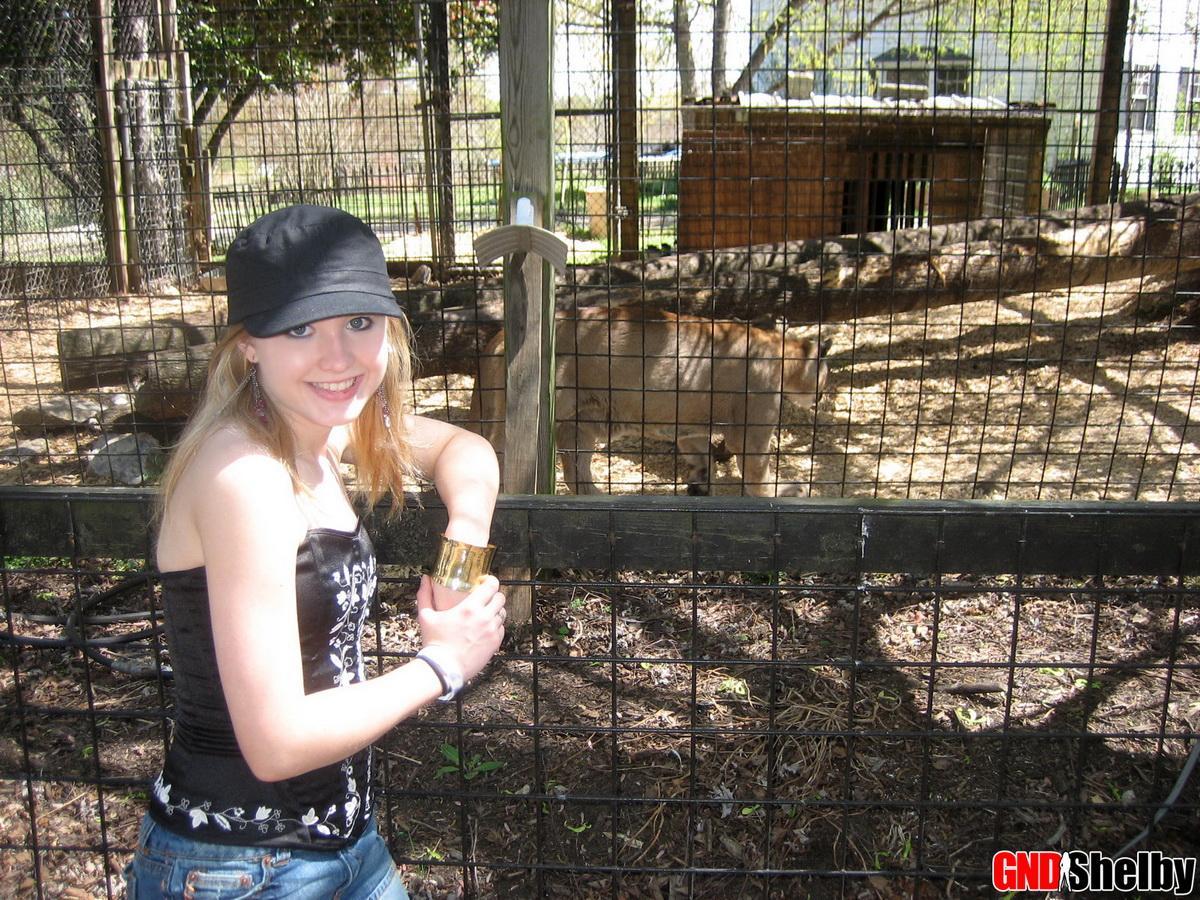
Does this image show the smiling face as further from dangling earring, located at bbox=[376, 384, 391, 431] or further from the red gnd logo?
the red gnd logo

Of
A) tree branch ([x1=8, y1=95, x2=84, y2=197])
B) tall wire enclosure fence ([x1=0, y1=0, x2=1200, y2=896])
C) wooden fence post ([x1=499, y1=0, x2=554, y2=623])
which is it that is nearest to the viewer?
tall wire enclosure fence ([x1=0, y1=0, x2=1200, y2=896])

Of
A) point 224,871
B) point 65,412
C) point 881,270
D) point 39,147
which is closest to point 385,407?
point 224,871

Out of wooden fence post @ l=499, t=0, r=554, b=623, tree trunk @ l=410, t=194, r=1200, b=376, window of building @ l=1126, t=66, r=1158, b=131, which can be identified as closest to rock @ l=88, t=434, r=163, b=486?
tree trunk @ l=410, t=194, r=1200, b=376

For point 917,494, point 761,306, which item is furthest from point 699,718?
point 761,306

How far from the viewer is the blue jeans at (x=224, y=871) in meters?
1.57

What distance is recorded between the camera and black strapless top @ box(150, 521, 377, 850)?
62.5 inches

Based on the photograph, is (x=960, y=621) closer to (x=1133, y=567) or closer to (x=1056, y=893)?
(x=1056, y=893)

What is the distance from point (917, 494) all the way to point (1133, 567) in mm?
4183

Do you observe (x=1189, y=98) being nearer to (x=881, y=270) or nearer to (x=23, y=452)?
(x=881, y=270)

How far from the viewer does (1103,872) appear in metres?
2.57

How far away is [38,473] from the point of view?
253 inches

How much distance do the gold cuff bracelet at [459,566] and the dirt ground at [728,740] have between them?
0.28 m

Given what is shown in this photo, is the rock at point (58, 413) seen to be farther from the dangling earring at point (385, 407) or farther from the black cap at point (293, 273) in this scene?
the black cap at point (293, 273)

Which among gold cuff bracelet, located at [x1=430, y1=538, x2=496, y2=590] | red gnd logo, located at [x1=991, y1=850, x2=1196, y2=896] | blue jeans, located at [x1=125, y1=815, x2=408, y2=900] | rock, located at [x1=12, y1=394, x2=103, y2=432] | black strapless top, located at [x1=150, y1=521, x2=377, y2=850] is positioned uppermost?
gold cuff bracelet, located at [x1=430, y1=538, x2=496, y2=590]
